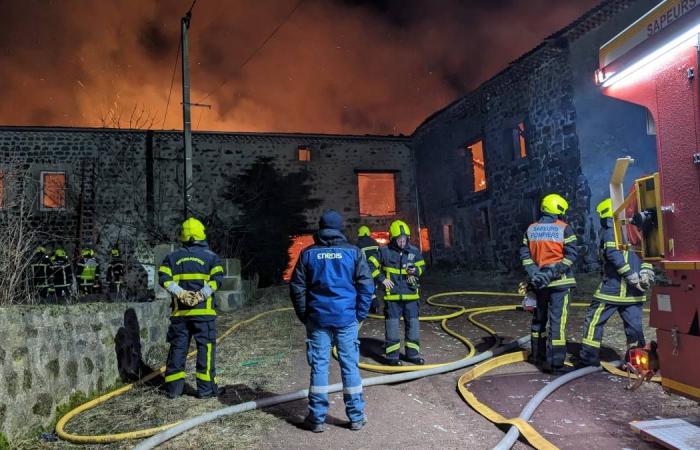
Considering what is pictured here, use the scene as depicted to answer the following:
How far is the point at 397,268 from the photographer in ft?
19.2

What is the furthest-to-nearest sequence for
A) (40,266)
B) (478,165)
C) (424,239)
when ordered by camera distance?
(424,239), (478,165), (40,266)

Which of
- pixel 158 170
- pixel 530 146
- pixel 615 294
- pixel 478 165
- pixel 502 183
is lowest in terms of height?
pixel 615 294

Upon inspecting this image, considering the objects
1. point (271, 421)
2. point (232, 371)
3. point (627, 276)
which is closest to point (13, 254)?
point (232, 371)

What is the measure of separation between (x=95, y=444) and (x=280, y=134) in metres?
16.6

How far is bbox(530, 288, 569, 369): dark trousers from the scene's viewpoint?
5137 mm

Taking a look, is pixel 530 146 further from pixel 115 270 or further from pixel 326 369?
pixel 115 270

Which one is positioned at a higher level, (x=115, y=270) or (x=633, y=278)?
(x=115, y=270)

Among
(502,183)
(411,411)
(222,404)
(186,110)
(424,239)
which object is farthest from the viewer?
(424,239)

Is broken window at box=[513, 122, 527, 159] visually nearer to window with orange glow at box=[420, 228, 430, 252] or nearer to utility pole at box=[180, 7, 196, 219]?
window with orange glow at box=[420, 228, 430, 252]

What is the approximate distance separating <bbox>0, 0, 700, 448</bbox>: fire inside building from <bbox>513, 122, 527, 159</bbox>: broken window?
5 cm

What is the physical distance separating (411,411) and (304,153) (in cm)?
1663

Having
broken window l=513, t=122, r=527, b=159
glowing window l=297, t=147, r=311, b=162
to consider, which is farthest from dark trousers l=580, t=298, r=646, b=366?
glowing window l=297, t=147, r=311, b=162

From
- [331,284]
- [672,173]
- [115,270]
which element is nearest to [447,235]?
[115,270]

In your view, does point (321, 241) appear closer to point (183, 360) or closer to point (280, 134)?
point (183, 360)
